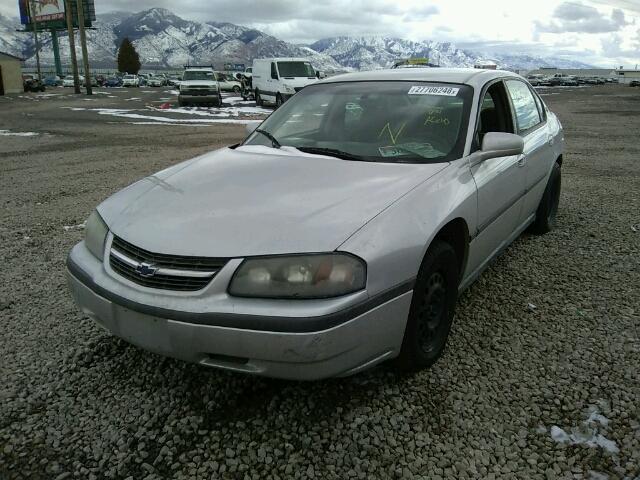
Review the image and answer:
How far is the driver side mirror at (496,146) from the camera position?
290cm

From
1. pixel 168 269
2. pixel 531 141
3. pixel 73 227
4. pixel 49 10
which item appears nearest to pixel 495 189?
pixel 531 141

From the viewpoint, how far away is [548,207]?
472cm

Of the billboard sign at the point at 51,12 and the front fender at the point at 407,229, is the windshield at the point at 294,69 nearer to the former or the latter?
the front fender at the point at 407,229

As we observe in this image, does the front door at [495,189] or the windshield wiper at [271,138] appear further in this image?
the windshield wiper at [271,138]

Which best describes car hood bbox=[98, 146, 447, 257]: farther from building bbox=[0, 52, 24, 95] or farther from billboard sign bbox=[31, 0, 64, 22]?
billboard sign bbox=[31, 0, 64, 22]

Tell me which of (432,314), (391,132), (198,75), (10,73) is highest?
(391,132)

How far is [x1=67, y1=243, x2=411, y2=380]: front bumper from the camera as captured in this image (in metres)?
1.92

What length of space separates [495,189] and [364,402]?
1.55 meters

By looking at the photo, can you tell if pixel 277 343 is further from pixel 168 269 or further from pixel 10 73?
pixel 10 73

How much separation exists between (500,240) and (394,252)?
1639 mm

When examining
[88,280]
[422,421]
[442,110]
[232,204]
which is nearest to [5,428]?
[88,280]

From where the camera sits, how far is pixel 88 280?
2.34 metres

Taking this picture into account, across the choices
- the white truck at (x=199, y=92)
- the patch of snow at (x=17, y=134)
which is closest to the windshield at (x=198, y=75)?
the white truck at (x=199, y=92)

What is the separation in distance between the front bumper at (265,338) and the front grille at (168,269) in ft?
0.23
